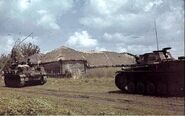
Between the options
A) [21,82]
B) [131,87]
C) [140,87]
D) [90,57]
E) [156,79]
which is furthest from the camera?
[90,57]

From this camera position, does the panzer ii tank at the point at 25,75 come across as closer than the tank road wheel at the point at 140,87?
No

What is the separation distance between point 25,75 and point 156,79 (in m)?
16.1

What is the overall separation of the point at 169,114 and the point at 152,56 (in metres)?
10.3

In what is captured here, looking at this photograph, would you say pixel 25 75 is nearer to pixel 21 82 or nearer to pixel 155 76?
pixel 21 82

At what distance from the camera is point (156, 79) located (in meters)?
23.5

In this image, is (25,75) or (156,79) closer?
(156,79)

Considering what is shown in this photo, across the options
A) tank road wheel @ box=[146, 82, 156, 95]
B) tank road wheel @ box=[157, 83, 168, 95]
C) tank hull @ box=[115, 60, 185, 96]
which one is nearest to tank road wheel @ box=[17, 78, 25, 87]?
tank hull @ box=[115, 60, 185, 96]

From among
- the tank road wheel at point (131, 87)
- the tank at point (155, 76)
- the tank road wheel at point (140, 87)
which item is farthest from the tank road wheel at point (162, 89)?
the tank road wheel at point (131, 87)

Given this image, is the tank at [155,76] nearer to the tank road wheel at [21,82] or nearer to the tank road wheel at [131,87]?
the tank road wheel at [131,87]

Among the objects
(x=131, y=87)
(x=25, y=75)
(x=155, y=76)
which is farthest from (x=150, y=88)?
(x=25, y=75)

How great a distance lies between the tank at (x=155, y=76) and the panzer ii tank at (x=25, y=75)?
12.1m

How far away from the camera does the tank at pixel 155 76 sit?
22234 mm

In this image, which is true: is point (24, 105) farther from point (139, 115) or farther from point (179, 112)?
point (179, 112)

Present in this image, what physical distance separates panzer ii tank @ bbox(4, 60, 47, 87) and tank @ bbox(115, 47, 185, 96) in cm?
1212
